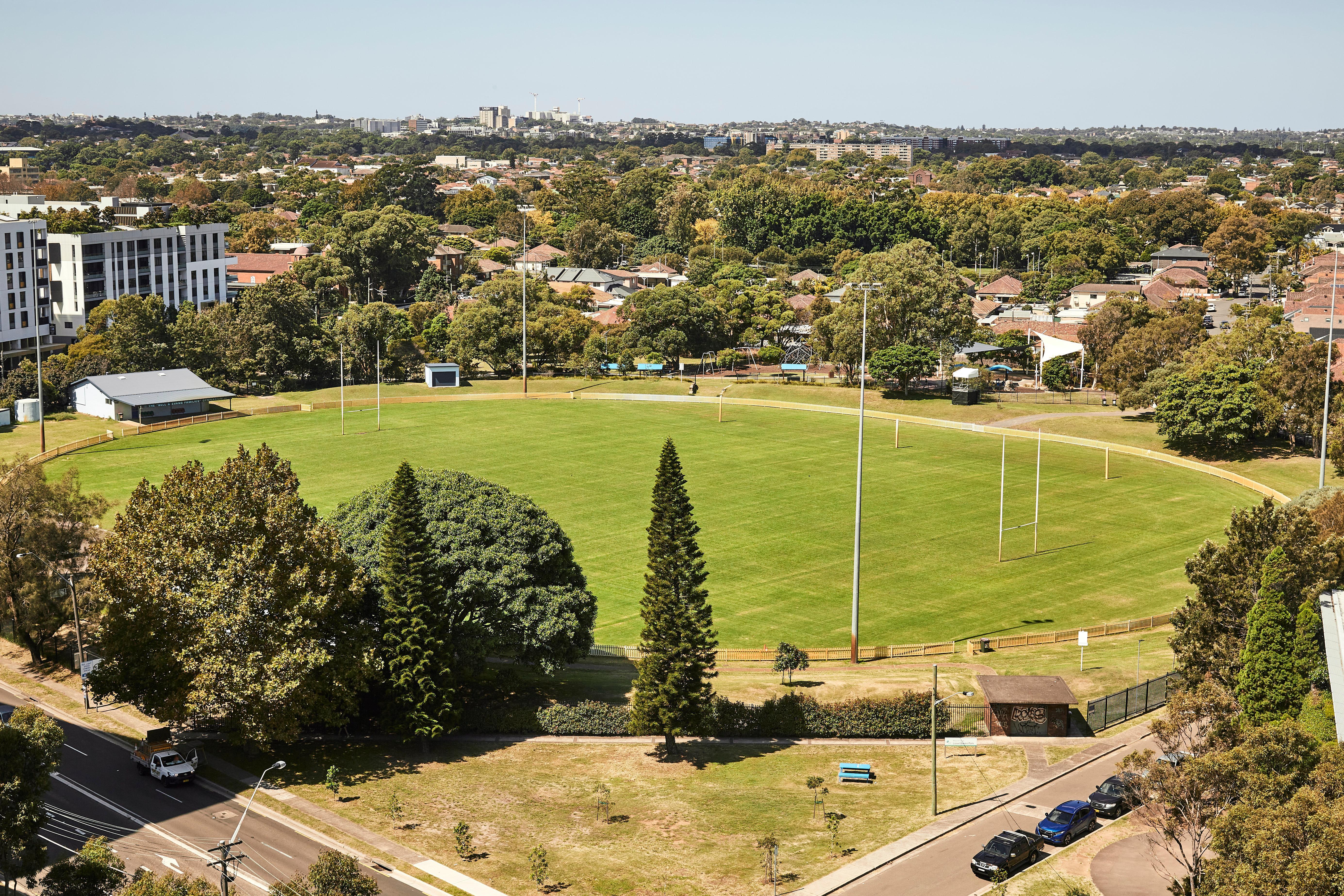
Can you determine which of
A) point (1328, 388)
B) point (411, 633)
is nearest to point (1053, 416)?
point (1328, 388)

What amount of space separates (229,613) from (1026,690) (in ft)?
87.4

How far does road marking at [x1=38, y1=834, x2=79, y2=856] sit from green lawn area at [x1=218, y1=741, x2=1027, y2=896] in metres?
6.67

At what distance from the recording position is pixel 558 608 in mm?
46531

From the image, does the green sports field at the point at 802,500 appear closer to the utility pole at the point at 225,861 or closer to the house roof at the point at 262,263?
the utility pole at the point at 225,861

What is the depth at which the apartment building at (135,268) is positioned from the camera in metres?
127

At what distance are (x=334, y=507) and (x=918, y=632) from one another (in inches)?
1390

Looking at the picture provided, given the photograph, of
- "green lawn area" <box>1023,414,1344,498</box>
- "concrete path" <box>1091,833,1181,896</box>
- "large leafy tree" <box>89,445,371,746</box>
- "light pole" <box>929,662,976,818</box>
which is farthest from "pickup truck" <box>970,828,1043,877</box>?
"green lawn area" <box>1023,414,1344,498</box>

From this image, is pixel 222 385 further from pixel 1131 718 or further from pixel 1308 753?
pixel 1308 753

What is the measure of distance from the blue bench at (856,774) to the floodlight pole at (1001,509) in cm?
2959

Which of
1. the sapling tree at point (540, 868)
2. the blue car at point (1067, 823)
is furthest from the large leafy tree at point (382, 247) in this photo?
the blue car at point (1067, 823)

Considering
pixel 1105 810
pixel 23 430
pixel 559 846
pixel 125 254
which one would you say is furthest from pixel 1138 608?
pixel 125 254

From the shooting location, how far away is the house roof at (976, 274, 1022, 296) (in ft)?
565

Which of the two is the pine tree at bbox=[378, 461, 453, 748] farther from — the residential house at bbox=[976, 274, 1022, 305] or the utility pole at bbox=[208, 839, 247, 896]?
the residential house at bbox=[976, 274, 1022, 305]

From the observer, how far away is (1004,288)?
173 metres
